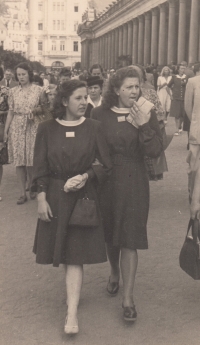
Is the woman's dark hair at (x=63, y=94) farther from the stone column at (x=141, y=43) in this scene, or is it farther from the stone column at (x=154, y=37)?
the stone column at (x=141, y=43)

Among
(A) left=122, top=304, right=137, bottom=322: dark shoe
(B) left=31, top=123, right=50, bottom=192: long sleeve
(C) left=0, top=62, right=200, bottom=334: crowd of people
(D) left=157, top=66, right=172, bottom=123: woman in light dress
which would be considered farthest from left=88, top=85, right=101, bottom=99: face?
(D) left=157, top=66, right=172, bottom=123: woman in light dress

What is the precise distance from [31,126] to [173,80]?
1071cm

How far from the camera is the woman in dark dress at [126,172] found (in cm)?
497

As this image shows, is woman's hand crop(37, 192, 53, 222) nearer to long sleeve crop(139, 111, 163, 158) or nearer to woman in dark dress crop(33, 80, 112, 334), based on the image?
woman in dark dress crop(33, 80, 112, 334)

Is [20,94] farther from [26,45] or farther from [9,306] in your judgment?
[26,45]

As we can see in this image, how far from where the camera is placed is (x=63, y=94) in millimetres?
4797

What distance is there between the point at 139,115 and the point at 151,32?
50.4 m

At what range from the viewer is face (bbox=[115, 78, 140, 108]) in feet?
16.4

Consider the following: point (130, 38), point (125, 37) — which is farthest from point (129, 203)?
point (125, 37)

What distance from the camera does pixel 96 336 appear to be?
4594mm

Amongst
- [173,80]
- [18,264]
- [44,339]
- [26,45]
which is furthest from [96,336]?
[26,45]

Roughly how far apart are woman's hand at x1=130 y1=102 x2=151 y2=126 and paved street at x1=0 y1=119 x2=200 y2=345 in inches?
53.7

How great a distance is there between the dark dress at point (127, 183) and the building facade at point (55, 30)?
5495 inches

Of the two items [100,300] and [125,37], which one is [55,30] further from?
[100,300]
